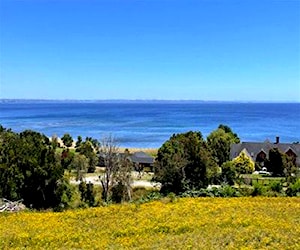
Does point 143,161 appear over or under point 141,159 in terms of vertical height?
under

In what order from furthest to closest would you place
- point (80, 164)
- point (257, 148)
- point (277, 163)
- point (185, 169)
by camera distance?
1. point (257, 148)
2. point (80, 164)
3. point (277, 163)
4. point (185, 169)

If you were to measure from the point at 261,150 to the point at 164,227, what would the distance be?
4402cm

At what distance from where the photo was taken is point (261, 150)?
55844 mm

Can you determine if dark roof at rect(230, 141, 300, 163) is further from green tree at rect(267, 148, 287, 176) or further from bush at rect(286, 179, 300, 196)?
bush at rect(286, 179, 300, 196)

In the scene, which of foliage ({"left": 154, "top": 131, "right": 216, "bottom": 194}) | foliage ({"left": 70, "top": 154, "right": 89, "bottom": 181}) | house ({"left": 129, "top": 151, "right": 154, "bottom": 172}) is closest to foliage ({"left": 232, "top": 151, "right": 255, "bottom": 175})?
foliage ({"left": 154, "top": 131, "right": 216, "bottom": 194})

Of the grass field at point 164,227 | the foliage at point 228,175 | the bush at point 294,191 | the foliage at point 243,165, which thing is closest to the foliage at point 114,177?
the foliage at point 228,175

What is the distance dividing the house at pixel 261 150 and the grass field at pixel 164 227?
37.4 metres

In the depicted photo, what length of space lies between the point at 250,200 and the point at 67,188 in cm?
1322

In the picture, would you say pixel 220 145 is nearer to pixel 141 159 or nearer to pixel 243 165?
pixel 243 165

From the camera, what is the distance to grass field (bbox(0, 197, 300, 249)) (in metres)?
11.7

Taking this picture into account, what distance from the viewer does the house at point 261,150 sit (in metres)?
55.0

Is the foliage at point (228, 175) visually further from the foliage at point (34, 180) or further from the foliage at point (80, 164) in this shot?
the foliage at point (34, 180)

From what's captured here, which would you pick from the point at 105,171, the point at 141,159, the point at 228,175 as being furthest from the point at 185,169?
the point at 141,159

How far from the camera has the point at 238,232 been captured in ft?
40.9
